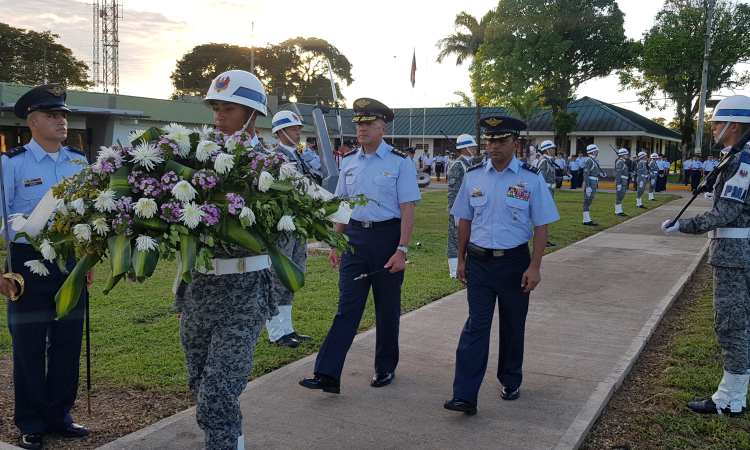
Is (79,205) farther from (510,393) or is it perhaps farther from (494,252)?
(510,393)

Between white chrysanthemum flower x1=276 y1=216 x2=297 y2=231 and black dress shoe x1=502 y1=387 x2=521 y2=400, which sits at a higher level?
white chrysanthemum flower x1=276 y1=216 x2=297 y2=231

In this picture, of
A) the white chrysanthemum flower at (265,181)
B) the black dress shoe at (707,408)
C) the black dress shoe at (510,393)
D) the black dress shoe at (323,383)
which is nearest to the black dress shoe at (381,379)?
the black dress shoe at (323,383)

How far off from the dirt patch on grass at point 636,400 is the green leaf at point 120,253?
2.93 m

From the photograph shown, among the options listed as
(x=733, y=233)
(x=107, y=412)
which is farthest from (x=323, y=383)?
(x=733, y=233)

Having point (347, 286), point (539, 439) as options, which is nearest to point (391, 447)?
point (539, 439)

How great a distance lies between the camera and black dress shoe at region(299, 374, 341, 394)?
187 inches

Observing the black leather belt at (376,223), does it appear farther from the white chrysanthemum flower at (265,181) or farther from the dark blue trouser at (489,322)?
the white chrysanthemum flower at (265,181)

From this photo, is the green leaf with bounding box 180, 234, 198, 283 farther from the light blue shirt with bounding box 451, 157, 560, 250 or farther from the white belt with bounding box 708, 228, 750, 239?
the white belt with bounding box 708, 228, 750, 239

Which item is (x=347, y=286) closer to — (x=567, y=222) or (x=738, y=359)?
(x=738, y=359)

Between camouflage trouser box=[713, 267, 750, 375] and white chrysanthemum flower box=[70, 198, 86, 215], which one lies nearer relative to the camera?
white chrysanthemum flower box=[70, 198, 86, 215]

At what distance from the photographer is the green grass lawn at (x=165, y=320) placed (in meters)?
5.34

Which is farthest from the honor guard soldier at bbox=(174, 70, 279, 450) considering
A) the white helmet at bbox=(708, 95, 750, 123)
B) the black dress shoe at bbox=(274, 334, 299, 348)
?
the white helmet at bbox=(708, 95, 750, 123)

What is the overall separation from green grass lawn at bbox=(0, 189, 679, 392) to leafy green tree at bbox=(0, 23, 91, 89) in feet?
160

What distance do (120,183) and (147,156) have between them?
0.16 metres
